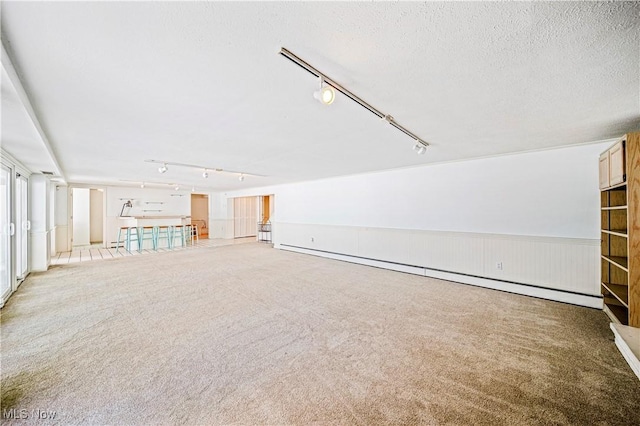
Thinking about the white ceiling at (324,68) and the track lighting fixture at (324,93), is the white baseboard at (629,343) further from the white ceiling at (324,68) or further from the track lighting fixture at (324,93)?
the track lighting fixture at (324,93)

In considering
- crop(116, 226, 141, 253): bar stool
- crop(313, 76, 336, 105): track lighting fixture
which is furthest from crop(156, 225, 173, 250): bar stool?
crop(313, 76, 336, 105): track lighting fixture

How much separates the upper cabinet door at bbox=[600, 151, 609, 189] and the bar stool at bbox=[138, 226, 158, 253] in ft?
34.1

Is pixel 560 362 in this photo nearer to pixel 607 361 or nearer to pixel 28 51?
pixel 607 361

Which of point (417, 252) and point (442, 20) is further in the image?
point (417, 252)

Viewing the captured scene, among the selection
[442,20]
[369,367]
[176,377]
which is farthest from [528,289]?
[176,377]

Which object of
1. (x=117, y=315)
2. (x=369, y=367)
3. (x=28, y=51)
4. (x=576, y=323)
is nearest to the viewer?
(x=28, y=51)

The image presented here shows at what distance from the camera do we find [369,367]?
204 cm

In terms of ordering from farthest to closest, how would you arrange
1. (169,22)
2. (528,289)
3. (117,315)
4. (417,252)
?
(417,252) → (528,289) → (117,315) → (169,22)

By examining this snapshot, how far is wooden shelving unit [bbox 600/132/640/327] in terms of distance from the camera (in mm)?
2369

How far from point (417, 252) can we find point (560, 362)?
3.00m

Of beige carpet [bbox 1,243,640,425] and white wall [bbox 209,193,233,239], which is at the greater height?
white wall [bbox 209,193,233,239]

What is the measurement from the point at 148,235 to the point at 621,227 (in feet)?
36.7

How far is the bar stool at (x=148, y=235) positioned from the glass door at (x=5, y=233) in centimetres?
413

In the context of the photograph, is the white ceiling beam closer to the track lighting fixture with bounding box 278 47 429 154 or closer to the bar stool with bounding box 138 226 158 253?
the track lighting fixture with bounding box 278 47 429 154
